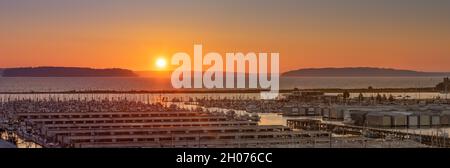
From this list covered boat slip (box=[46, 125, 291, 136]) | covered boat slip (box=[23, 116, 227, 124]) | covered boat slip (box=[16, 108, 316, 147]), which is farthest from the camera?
covered boat slip (box=[23, 116, 227, 124])

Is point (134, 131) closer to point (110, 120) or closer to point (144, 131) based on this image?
point (144, 131)

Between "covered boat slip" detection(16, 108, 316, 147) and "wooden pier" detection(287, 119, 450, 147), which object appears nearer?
"covered boat slip" detection(16, 108, 316, 147)

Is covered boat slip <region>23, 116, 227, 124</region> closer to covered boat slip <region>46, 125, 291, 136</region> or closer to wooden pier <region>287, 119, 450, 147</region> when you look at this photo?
covered boat slip <region>46, 125, 291, 136</region>

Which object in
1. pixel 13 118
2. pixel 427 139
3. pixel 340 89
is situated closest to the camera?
pixel 13 118

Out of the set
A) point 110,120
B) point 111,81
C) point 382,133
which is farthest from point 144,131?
point 382,133

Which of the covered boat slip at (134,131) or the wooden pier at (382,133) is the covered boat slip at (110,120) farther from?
the wooden pier at (382,133)

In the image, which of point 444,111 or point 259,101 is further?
point 259,101

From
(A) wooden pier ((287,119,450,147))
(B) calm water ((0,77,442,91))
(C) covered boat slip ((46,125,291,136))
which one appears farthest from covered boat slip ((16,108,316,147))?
(A) wooden pier ((287,119,450,147))
